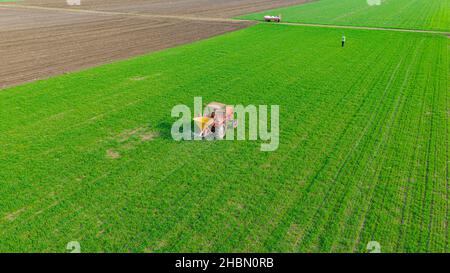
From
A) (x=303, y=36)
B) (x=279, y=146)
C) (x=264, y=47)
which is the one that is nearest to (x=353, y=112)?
(x=279, y=146)

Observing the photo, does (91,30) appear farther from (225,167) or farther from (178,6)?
(225,167)

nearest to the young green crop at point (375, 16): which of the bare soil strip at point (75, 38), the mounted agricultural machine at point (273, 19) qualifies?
the mounted agricultural machine at point (273, 19)

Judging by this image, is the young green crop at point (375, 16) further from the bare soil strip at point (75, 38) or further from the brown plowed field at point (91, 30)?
the bare soil strip at point (75, 38)

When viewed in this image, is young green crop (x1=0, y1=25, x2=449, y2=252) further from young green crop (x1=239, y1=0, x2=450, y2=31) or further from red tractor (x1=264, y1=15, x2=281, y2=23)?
red tractor (x1=264, y1=15, x2=281, y2=23)

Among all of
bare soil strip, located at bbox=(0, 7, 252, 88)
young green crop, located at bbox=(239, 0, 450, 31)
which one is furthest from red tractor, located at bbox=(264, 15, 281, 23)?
bare soil strip, located at bbox=(0, 7, 252, 88)

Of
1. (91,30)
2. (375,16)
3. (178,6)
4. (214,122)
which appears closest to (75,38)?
(91,30)
